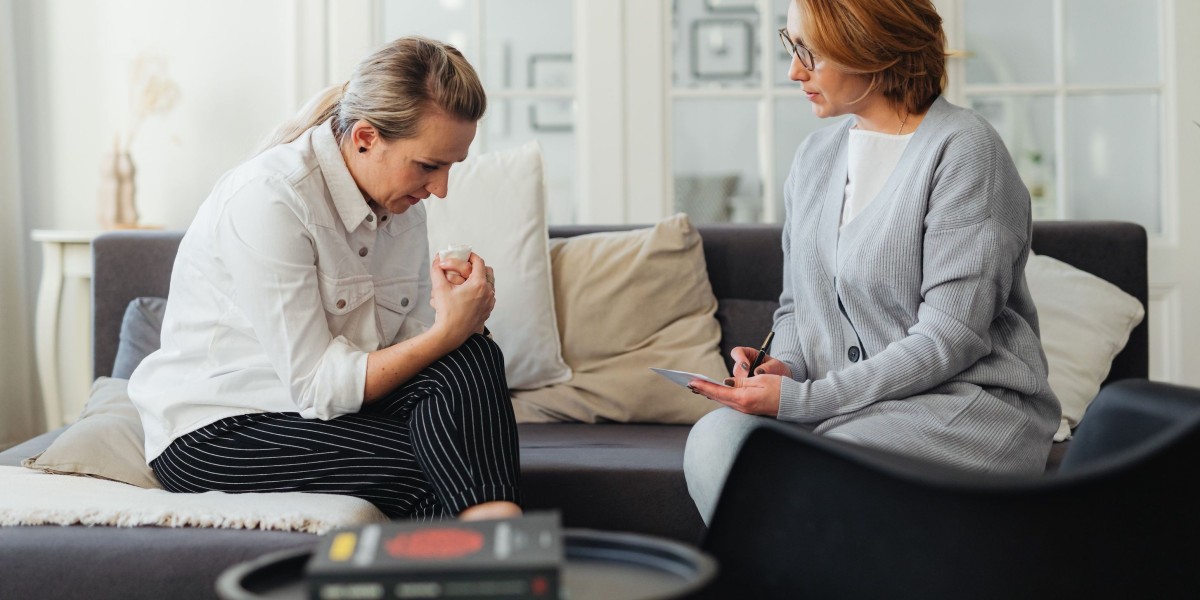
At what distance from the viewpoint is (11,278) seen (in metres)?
3.27

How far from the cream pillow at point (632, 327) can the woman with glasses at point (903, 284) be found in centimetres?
52

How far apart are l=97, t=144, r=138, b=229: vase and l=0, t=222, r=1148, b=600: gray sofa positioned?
0.93 m

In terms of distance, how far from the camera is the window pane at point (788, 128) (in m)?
3.26

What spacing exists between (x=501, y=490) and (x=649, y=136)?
6.48 ft

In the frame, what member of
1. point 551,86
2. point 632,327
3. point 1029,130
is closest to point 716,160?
point 551,86

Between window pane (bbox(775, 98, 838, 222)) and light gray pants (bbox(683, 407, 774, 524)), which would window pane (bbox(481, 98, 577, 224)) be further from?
light gray pants (bbox(683, 407, 774, 524))

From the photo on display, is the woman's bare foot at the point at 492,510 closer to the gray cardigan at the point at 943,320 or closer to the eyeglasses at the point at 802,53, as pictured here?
the gray cardigan at the point at 943,320

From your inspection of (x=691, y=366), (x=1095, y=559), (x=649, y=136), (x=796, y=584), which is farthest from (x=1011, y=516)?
(x=649, y=136)

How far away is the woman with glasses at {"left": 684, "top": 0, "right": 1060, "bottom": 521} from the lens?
1.47m

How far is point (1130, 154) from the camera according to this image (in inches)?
128

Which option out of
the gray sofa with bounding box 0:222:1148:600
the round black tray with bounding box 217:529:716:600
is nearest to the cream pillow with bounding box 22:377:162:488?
the gray sofa with bounding box 0:222:1148:600

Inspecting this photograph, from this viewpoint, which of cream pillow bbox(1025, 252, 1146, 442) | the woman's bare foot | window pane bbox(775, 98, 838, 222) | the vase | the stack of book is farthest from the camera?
window pane bbox(775, 98, 838, 222)

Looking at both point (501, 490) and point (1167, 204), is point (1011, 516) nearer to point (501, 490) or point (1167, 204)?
point (501, 490)

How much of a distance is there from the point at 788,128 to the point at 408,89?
6.31 ft
